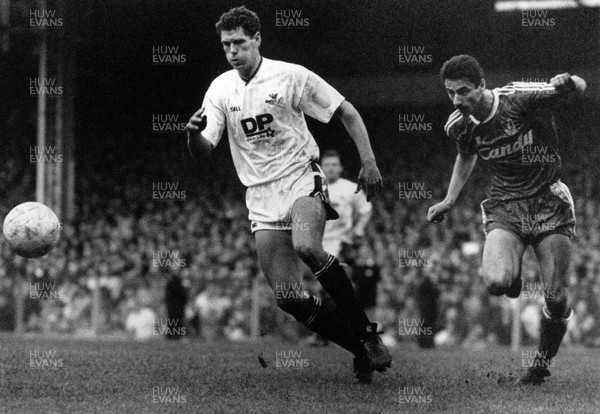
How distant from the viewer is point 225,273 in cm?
1563

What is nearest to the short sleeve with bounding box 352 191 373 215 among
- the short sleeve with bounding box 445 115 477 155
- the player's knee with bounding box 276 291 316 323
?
the short sleeve with bounding box 445 115 477 155

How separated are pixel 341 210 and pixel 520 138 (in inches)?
177

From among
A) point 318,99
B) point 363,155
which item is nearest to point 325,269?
point 363,155

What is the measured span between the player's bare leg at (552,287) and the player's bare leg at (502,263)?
205 millimetres

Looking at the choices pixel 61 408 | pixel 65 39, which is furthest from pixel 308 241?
pixel 65 39

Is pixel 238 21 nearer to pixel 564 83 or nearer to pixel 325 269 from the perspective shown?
pixel 325 269

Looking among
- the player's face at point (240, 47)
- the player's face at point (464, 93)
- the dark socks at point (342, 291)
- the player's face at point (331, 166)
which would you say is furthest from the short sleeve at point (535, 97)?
the player's face at point (331, 166)

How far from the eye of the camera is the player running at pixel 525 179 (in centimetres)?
662

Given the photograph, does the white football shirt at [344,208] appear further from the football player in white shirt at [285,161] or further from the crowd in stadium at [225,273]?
the football player in white shirt at [285,161]

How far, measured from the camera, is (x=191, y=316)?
15.3 m

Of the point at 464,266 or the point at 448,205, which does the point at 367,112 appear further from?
the point at 448,205

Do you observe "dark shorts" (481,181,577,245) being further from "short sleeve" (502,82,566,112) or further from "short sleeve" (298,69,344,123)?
"short sleeve" (298,69,344,123)

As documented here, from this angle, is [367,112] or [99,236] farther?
[367,112]

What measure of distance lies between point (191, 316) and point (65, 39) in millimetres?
5434
